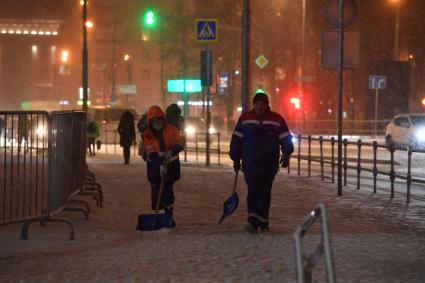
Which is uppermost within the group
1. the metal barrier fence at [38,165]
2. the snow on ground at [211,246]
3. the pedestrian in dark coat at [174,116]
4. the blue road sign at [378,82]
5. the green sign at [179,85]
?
the blue road sign at [378,82]

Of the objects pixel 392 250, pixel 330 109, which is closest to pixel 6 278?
pixel 392 250

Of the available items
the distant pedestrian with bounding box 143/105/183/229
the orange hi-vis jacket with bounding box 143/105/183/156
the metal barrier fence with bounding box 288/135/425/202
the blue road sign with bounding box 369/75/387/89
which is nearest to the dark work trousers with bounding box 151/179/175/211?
the distant pedestrian with bounding box 143/105/183/229

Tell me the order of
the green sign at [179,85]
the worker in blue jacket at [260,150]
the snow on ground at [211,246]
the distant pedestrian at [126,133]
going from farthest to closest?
the green sign at [179,85]
the distant pedestrian at [126,133]
the worker in blue jacket at [260,150]
the snow on ground at [211,246]

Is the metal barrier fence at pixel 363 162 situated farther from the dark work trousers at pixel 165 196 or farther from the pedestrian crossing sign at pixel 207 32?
the dark work trousers at pixel 165 196

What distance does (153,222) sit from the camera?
10578mm

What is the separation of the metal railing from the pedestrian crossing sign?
10.4 m

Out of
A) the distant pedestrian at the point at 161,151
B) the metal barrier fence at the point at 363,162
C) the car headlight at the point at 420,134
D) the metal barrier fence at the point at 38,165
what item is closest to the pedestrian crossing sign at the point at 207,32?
the metal barrier fence at the point at 363,162

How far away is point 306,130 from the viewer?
5341 centimetres

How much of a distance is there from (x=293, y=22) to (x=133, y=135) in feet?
103

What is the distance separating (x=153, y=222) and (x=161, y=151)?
94 cm

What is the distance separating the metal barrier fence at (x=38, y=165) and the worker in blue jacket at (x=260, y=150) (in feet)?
7.28

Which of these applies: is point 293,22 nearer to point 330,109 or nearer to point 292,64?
point 292,64

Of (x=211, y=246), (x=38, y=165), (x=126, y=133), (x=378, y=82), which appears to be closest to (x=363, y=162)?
(x=126, y=133)

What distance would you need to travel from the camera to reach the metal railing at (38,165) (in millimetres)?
10547
